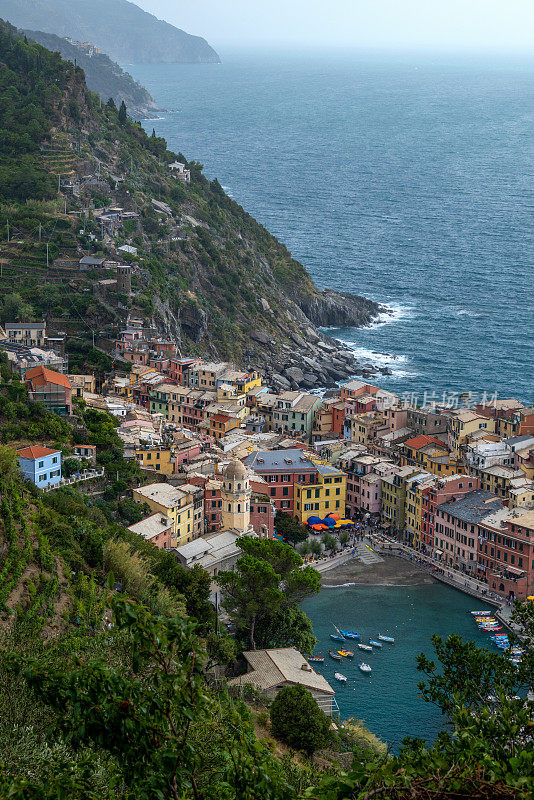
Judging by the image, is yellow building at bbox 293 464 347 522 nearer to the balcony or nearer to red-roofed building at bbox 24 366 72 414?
the balcony

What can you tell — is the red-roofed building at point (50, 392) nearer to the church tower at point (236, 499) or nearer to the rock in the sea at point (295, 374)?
the church tower at point (236, 499)

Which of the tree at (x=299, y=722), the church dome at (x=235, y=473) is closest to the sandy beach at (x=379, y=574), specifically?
the church dome at (x=235, y=473)

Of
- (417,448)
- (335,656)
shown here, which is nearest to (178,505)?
(335,656)

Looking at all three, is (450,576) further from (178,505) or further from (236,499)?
(178,505)

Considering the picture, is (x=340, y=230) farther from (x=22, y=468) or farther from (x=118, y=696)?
(x=118, y=696)

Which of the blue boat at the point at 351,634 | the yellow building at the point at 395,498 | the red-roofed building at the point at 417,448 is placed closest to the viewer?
the blue boat at the point at 351,634

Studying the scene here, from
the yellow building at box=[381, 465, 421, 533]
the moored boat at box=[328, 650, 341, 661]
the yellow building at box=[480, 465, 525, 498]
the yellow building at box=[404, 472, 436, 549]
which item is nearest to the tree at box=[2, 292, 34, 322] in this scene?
the yellow building at box=[381, 465, 421, 533]

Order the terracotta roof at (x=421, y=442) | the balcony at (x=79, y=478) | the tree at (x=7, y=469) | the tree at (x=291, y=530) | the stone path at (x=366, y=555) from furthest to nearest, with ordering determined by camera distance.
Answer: the terracotta roof at (x=421, y=442) → the tree at (x=291, y=530) → the stone path at (x=366, y=555) → the balcony at (x=79, y=478) → the tree at (x=7, y=469)
